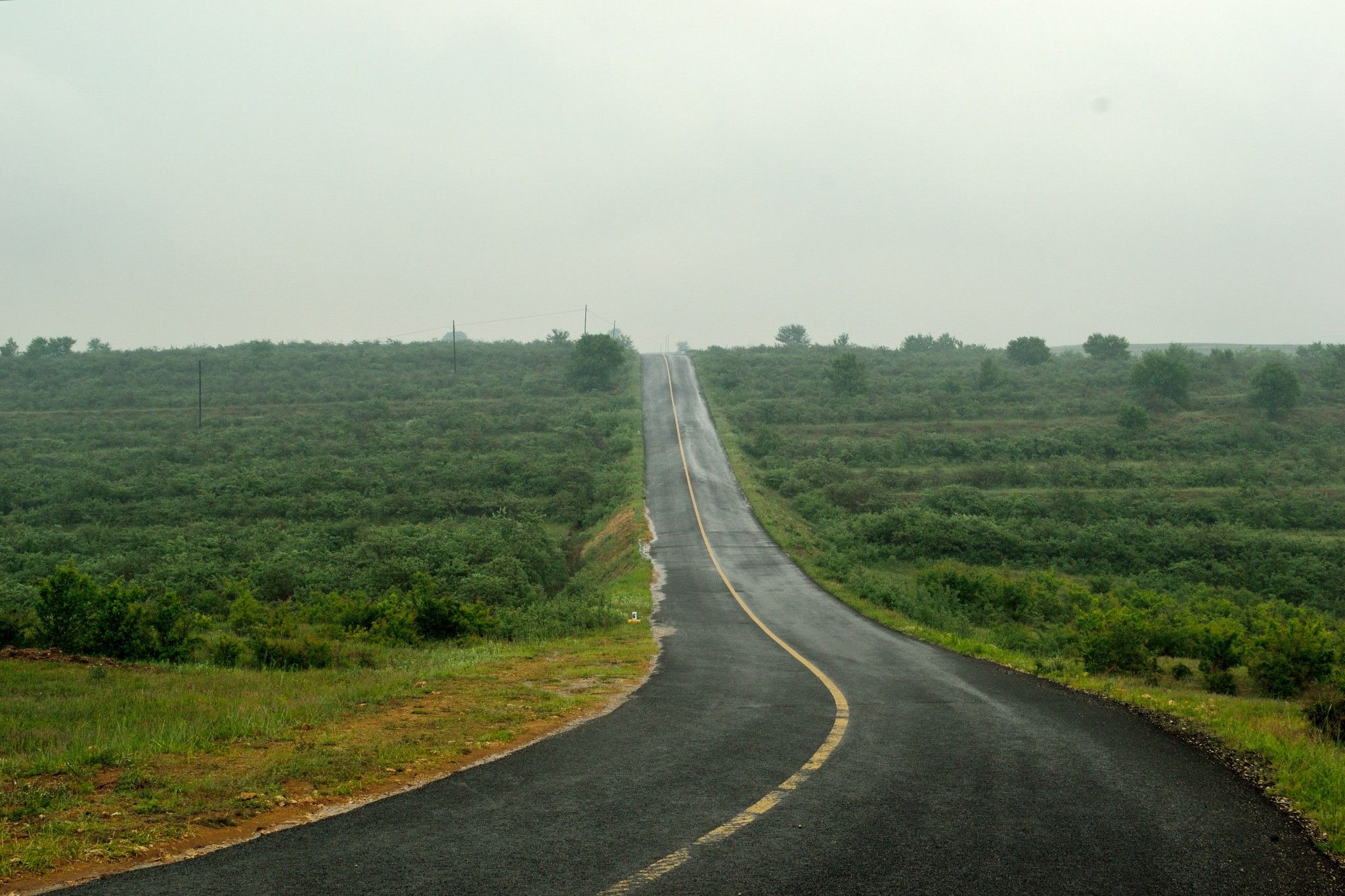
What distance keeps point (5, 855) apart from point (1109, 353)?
109346 millimetres

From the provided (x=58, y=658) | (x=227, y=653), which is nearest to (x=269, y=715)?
(x=227, y=653)

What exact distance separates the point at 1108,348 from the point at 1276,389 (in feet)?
121

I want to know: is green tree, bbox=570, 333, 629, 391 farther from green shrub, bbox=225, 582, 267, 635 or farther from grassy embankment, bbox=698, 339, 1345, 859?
green shrub, bbox=225, 582, 267, 635

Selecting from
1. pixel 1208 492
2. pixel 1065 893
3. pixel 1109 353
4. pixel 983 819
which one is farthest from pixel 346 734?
pixel 1109 353

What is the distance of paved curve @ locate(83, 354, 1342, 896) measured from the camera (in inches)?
202

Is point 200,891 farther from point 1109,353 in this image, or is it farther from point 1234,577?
point 1109,353

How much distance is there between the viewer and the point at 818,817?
20.4 feet

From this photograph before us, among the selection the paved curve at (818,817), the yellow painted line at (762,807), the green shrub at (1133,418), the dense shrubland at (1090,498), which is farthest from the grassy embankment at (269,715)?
the green shrub at (1133,418)

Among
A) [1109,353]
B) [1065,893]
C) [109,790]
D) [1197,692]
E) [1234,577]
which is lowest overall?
[1234,577]

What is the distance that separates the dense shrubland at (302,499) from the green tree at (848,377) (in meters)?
18.7

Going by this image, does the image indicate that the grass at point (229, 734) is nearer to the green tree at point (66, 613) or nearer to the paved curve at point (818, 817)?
the paved curve at point (818, 817)

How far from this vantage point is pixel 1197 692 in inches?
532

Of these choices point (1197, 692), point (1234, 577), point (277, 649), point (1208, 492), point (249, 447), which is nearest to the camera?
point (1197, 692)

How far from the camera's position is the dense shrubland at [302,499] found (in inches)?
689
